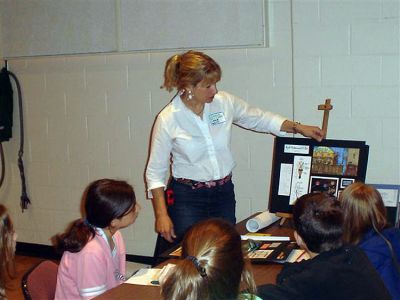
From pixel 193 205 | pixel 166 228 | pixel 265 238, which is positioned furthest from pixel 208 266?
pixel 193 205

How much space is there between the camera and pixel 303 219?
6.99 feet

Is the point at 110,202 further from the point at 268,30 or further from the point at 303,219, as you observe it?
the point at 268,30

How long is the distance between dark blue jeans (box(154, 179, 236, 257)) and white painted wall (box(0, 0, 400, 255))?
3.11 ft

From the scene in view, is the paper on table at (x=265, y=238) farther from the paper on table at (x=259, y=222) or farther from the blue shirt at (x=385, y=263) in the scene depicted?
the blue shirt at (x=385, y=263)

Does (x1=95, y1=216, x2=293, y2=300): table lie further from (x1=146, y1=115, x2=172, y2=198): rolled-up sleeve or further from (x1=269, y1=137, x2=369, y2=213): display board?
(x1=269, y1=137, x2=369, y2=213): display board

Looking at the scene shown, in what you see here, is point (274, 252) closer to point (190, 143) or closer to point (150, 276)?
point (150, 276)

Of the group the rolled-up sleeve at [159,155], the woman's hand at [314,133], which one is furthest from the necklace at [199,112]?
the woman's hand at [314,133]

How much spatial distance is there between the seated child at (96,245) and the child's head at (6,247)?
1.28 ft

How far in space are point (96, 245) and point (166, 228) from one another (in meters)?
0.64

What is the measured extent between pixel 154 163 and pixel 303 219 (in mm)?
1167

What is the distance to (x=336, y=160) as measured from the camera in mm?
3139

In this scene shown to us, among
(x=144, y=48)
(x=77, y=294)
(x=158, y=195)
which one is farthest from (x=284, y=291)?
(x=144, y=48)

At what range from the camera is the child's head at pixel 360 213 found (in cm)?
225

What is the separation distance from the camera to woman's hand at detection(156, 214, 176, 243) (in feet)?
9.79
